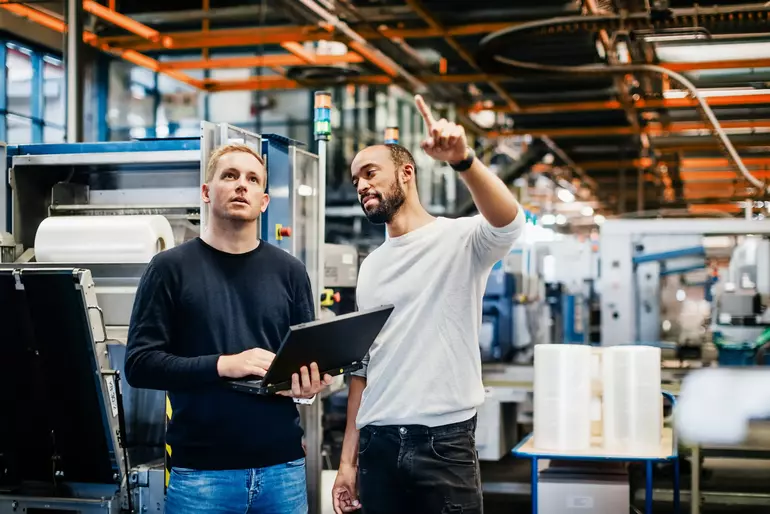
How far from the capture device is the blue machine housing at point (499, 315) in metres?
7.89

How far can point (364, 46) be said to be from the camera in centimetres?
775

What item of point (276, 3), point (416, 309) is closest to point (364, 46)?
point (276, 3)

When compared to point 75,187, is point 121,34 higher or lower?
higher

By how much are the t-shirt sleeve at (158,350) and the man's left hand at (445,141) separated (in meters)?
0.70

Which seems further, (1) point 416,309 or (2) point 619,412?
(2) point 619,412

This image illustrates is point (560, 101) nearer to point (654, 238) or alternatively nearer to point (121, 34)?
point (654, 238)

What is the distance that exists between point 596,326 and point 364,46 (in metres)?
4.36

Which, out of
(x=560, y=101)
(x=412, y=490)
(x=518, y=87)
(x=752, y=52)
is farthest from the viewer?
(x=560, y=101)

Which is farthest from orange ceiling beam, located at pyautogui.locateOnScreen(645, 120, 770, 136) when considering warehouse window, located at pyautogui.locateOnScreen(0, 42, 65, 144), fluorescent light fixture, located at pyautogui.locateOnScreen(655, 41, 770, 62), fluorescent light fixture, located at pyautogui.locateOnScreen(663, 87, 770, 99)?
warehouse window, located at pyautogui.locateOnScreen(0, 42, 65, 144)

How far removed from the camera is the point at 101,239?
369 cm

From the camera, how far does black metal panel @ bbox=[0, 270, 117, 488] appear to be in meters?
3.28

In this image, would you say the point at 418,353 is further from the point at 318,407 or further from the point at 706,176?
the point at 706,176

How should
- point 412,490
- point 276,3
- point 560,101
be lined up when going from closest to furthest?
point 412,490 < point 276,3 < point 560,101

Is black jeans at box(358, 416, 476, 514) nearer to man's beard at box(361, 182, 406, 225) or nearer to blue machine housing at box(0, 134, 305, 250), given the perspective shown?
man's beard at box(361, 182, 406, 225)
